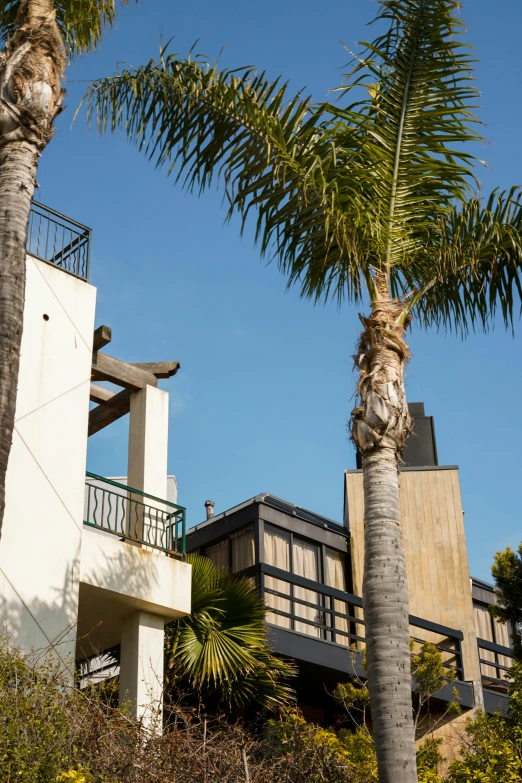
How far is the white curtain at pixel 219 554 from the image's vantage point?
20.7 m

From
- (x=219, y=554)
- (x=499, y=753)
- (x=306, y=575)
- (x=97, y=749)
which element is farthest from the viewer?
(x=219, y=554)

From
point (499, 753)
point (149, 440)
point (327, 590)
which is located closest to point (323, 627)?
point (327, 590)

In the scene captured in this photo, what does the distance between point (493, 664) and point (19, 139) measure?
50.0 ft

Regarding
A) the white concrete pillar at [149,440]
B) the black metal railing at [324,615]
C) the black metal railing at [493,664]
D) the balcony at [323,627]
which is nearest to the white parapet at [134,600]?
the white concrete pillar at [149,440]

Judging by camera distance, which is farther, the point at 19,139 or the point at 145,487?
the point at 145,487

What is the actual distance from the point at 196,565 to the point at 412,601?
6.87 metres

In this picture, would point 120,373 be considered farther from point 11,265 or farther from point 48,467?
point 11,265

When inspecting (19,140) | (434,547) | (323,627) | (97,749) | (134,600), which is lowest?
(97,749)

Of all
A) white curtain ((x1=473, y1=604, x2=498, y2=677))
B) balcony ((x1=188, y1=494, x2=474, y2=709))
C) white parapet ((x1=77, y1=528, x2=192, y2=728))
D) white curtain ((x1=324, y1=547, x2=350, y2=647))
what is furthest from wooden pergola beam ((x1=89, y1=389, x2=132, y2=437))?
white curtain ((x1=473, y1=604, x2=498, y2=677))

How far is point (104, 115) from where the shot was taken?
12.9 metres

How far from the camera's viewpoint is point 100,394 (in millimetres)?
17906

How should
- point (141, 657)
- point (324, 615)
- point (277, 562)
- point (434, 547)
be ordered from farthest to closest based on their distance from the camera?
1. point (434, 547)
2. point (324, 615)
3. point (277, 562)
4. point (141, 657)

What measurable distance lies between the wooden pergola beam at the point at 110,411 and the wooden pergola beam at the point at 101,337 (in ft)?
4.27

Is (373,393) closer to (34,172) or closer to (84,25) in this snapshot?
(34,172)
